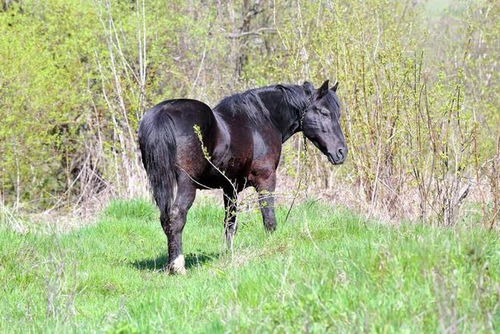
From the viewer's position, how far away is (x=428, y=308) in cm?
349

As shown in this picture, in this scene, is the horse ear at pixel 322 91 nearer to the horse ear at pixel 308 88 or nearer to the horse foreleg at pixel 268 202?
the horse ear at pixel 308 88

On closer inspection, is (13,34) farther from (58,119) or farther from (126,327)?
(126,327)

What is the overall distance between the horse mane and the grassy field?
4.37ft

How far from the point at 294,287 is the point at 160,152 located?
114 inches

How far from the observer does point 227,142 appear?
282 inches

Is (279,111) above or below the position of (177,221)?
above

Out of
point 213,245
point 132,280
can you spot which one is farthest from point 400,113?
point 132,280

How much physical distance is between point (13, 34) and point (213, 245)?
26.7ft

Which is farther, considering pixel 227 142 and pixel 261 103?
pixel 261 103

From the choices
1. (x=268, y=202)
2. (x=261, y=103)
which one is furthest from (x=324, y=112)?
(x=268, y=202)

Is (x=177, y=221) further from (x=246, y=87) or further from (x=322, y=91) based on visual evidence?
(x=246, y=87)

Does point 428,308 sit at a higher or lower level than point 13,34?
lower

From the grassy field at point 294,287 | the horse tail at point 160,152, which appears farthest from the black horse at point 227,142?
the grassy field at point 294,287

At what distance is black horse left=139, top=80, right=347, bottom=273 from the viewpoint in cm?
664
